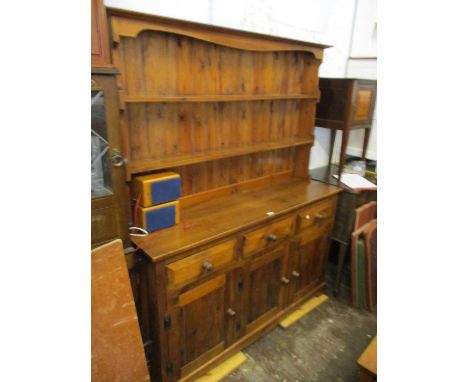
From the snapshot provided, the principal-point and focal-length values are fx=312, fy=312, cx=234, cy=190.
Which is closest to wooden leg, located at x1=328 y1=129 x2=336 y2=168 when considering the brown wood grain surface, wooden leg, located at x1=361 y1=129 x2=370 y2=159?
wooden leg, located at x1=361 y1=129 x2=370 y2=159

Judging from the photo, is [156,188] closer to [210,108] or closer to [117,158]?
[117,158]

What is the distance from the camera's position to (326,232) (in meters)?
2.32

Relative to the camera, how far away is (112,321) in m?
1.31

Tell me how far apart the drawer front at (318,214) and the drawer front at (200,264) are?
0.61 metres

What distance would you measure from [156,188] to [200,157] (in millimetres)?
353

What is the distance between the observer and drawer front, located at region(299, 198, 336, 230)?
2.05m

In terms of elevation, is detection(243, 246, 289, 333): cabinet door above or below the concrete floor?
above

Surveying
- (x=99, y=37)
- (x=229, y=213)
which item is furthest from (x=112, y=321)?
(x=99, y=37)

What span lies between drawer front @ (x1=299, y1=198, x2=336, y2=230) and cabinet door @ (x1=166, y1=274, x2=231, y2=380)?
66cm

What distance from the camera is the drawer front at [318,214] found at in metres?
2.05

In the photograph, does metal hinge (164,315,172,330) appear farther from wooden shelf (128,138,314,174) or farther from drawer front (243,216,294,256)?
wooden shelf (128,138,314,174)
